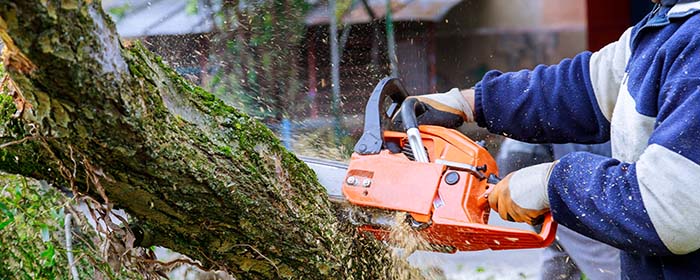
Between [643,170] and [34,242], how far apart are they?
158cm

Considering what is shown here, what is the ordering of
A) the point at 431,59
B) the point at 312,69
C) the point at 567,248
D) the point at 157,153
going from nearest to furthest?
the point at 157,153
the point at 567,248
the point at 312,69
the point at 431,59

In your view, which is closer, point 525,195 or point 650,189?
point 650,189

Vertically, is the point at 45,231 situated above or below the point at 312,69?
above

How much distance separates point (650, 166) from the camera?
1778 mm

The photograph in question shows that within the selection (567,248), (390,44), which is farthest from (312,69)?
(567,248)

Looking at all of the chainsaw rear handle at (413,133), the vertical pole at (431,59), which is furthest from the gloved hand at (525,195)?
the vertical pole at (431,59)

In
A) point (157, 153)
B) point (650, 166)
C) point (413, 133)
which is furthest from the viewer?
point (413, 133)

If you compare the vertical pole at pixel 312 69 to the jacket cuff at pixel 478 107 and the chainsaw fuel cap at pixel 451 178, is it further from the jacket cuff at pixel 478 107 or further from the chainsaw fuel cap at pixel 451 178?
the chainsaw fuel cap at pixel 451 178

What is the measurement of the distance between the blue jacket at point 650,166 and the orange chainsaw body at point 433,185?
18 cm

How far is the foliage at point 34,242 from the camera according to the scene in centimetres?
211

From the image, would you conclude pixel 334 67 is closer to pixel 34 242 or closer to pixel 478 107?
pixel 478 107

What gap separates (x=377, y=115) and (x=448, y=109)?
12.9 inches

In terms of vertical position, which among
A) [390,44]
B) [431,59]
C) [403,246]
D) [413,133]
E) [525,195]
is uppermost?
[413,133]

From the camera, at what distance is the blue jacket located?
174 centimetres
